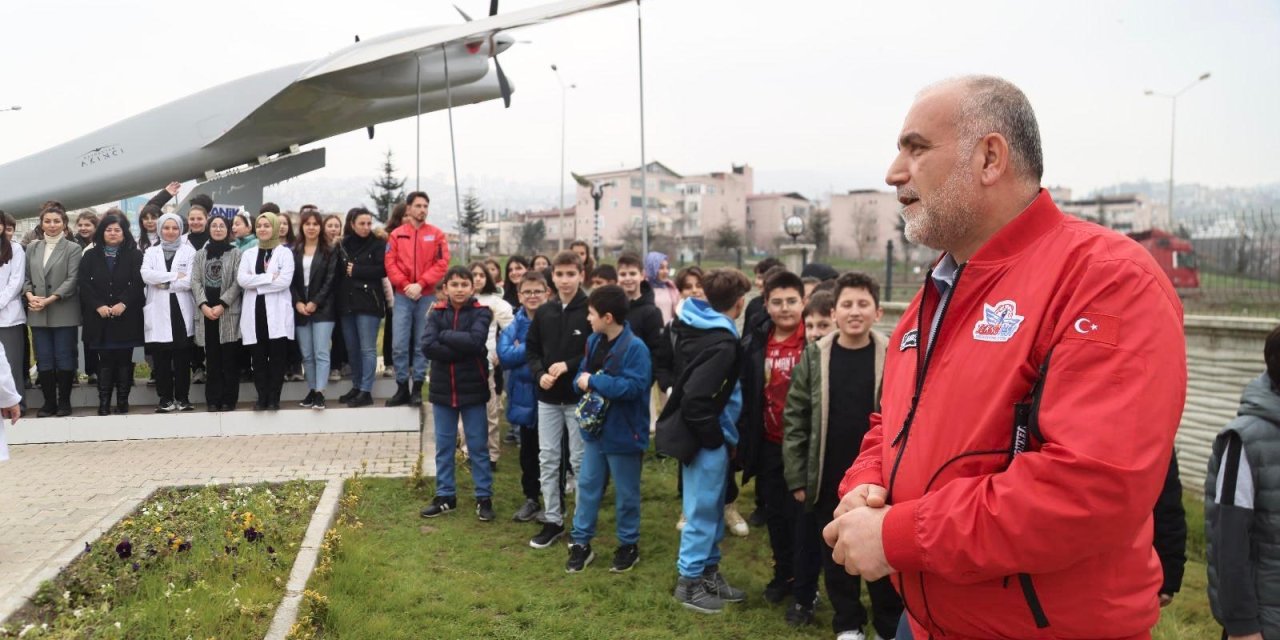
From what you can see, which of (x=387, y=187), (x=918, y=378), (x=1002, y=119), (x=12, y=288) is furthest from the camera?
(x=387, y=187)

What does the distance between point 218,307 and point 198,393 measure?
1.46 meters

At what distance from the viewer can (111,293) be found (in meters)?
8.24

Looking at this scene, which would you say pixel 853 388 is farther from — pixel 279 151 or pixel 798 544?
pixel 279 151

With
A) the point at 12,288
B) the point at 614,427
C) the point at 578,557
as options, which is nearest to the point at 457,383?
the point at 614,427

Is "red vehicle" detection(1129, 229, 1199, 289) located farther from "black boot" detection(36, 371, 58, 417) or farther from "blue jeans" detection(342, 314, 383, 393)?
"black boot" detection(36, 371, 58, 417)

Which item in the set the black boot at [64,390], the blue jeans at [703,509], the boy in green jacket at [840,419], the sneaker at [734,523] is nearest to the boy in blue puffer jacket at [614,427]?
the blue jeans at [703,509]

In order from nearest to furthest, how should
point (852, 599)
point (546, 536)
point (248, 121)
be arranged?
point (852, 599) < point (546, 536) < point (248, 121)

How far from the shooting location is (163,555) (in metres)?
4.81

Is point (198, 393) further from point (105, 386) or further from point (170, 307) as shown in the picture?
point (170, 307)

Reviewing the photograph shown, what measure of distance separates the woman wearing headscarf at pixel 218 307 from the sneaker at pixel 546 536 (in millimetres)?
4490

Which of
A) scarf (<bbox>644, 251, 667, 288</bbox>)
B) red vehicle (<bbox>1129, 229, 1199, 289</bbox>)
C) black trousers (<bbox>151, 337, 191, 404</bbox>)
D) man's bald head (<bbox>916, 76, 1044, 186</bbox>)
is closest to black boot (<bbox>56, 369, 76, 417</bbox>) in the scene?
black trousers (<bbox>151, 337, 191, 404</bbox>)

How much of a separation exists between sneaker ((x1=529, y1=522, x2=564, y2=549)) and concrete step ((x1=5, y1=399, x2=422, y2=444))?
3436mm

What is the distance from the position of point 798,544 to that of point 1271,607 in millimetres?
2198

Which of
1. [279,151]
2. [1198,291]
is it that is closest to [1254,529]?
[1198,291]
